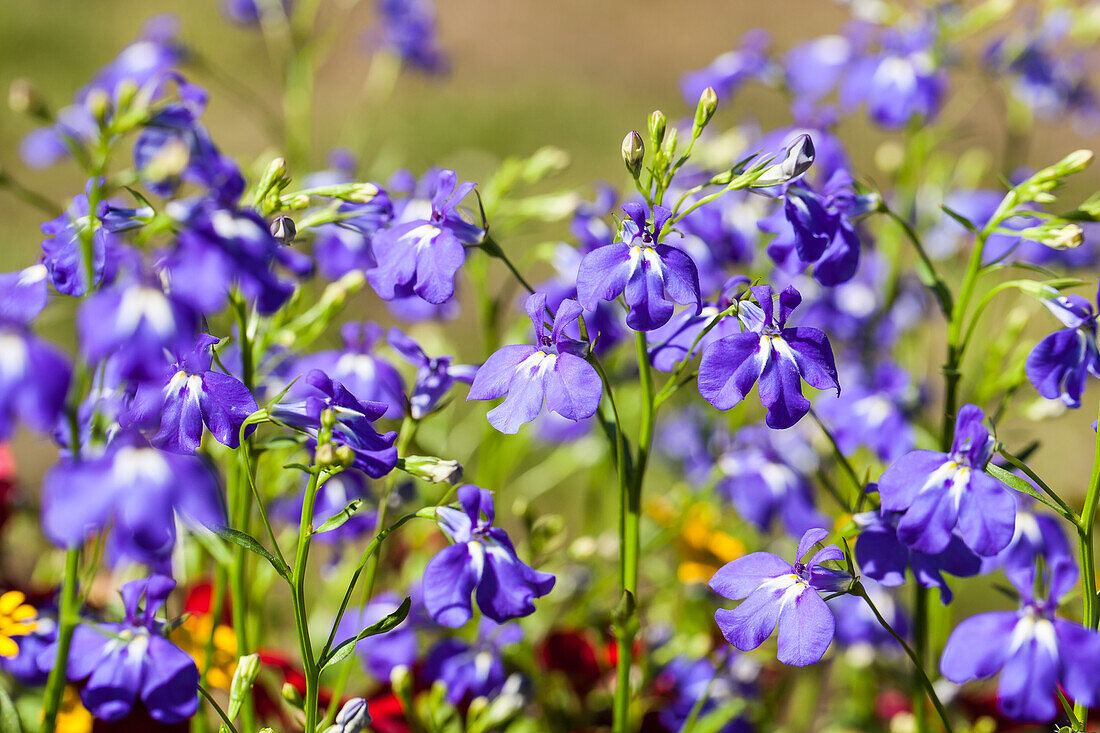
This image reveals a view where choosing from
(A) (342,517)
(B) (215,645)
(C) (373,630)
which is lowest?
(B) (215,645)

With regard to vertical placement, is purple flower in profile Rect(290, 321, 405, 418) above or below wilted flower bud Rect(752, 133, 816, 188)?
below

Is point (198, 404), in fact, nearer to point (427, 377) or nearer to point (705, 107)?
point (427, 377)

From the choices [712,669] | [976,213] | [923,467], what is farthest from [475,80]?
[923,467]

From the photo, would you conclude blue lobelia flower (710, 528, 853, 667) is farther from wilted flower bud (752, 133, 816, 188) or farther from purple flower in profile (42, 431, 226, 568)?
purple flower in profile (42, 431, 226, 568)

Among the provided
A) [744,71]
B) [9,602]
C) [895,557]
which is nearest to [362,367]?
[9,602]

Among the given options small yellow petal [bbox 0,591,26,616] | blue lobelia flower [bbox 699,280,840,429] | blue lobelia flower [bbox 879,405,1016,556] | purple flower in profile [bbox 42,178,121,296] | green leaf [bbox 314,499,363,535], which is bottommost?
blue lobelia flower [bbox 879,405,1016,556]

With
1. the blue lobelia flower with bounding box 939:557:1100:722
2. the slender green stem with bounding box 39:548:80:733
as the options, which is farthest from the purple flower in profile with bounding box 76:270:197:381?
the blue lobelia flower with bounding box 939:557:1100:722
